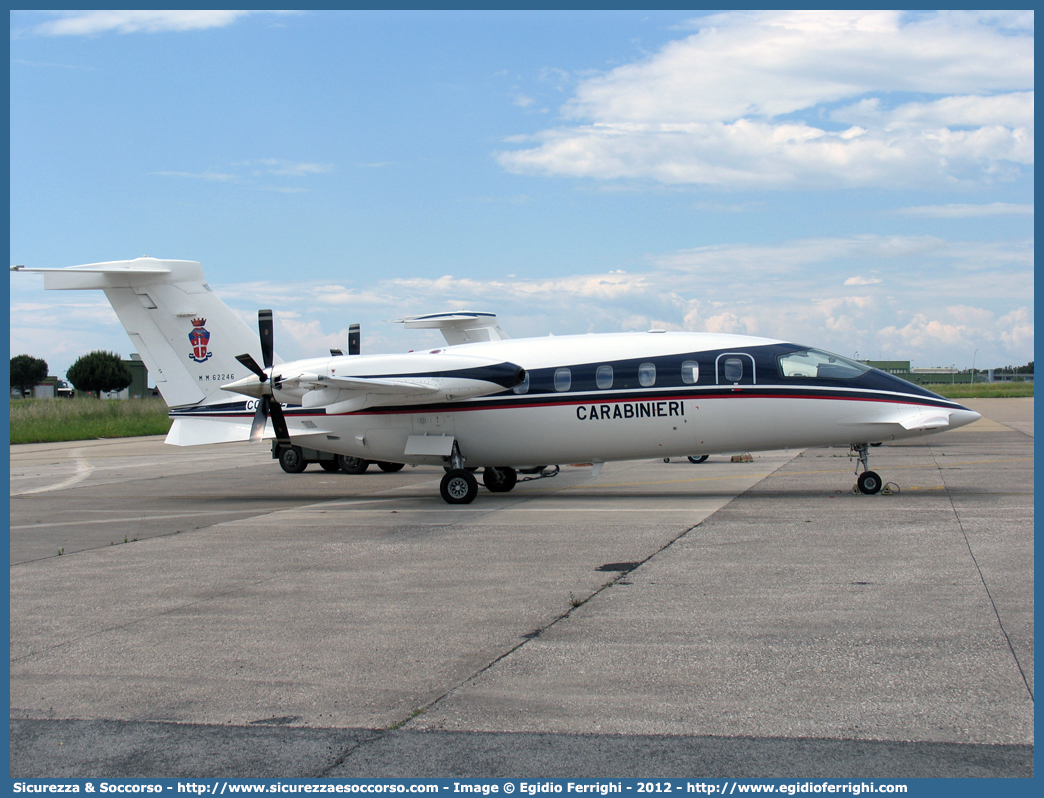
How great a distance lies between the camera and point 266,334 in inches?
741

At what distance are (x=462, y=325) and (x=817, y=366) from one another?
63.0ft

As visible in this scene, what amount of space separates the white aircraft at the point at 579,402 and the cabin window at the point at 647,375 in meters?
0.02

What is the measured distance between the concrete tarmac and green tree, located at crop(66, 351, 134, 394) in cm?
10370

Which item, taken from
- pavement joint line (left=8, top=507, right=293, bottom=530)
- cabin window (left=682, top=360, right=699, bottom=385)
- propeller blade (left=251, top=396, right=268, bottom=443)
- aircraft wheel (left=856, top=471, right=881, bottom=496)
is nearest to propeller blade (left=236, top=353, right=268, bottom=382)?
propeller blade (left=251, top=396, right=268, bottom=443)

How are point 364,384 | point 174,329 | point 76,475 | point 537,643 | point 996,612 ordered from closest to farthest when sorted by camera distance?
1. point 537,643
2. point 996,612
3. point 364,384
4. point 174,329
5. point 76,475

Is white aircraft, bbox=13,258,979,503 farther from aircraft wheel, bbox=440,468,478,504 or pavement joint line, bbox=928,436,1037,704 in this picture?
pavement joint line, bbox=928,436,1037,704

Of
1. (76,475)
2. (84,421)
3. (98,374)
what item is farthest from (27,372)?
(76,475)

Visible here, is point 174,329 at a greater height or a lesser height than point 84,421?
greater

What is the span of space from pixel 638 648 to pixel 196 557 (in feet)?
25.3

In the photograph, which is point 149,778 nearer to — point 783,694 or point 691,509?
point 783,694

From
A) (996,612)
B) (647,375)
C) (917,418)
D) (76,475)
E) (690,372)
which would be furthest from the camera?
(76,475)

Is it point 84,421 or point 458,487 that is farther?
point 84,421

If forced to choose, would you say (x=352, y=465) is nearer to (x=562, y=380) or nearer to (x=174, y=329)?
(x=174, y=329)

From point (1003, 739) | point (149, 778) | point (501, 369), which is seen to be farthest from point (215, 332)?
point (1003, 739)
